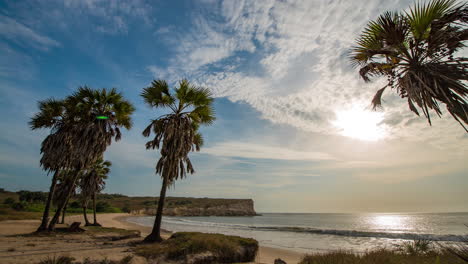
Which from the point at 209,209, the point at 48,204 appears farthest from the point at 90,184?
the point at 209,209

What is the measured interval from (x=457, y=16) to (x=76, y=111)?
2006 cm

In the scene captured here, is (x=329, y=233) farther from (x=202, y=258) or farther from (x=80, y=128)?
(x=80, y=128)

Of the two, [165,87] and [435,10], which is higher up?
[165,87]

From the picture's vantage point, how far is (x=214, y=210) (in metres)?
109

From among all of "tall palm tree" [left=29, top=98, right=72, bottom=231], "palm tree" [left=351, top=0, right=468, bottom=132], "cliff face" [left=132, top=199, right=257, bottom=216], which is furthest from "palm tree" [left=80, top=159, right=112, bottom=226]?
"cliff face" [left=132, top=199, right=257, bottom=216]

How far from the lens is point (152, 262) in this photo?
8203 millimetres

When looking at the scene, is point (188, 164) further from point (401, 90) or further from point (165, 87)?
point (401, 90)

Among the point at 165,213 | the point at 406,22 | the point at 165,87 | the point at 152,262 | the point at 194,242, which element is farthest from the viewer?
the point at 165,213

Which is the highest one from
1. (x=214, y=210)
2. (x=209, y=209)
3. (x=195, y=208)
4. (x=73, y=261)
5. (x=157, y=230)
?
(x=157, y=230)

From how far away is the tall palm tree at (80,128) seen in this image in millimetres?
15430

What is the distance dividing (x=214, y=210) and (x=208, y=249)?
105682 mm

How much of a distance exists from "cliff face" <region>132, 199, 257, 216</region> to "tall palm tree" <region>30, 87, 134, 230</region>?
80.2 metres

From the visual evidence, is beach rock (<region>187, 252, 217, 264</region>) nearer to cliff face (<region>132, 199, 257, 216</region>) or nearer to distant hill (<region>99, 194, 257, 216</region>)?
cliff face (<region>132, 199, 257, 216</region>)

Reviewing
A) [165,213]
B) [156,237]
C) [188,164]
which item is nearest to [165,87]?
[188,164]
